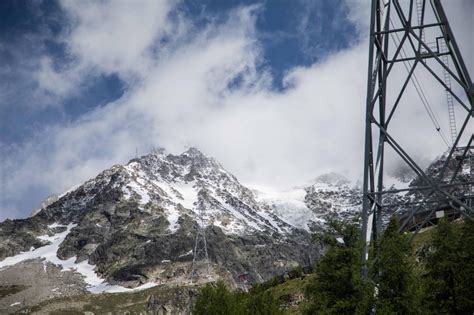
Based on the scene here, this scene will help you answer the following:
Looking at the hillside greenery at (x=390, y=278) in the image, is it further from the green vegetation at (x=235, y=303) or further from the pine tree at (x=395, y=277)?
the green vegetation at (x=235, y=303)

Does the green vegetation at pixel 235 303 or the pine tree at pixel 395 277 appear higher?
the green vegetation at pixel 235 303

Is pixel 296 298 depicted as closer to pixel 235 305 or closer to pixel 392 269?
pixel 235 305

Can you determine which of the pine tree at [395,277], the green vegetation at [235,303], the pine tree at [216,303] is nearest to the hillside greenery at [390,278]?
the pine tree at [395,277]

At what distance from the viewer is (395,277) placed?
23.6m

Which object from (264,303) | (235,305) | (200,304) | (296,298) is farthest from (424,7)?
(296,298)

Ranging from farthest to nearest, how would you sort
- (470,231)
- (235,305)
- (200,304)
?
1. (200,304)
2. (235,305)
3. (470,231)

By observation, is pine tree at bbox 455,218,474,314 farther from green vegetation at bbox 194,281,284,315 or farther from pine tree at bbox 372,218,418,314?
green vegetation at bbox 194,281,284,315

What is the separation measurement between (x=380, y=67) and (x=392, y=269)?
30.1ft

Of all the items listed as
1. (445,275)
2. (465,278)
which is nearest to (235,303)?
(445,275)

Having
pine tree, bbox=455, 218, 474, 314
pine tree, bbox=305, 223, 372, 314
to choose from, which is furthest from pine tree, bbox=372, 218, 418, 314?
pine tree, bbox=455, 218, 474, 314

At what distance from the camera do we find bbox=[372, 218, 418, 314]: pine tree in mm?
23281

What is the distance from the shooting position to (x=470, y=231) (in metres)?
33.1

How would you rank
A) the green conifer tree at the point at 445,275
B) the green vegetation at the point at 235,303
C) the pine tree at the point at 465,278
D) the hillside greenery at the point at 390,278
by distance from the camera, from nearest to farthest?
the hillside greenery at the point at 390,278, the pine tree at the point at 465,278, the green conifer tree at the point at 445,275, the green vegetation at the point at 235,303

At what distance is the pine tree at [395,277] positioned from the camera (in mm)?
23281
